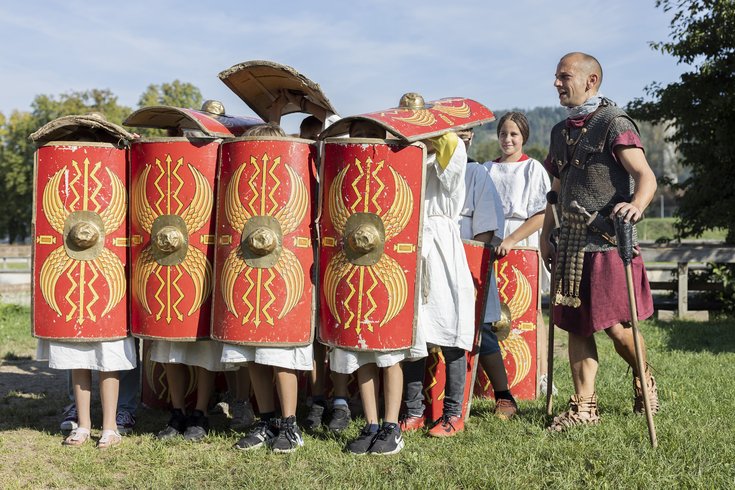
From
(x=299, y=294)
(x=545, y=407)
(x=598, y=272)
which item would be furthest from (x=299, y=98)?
(x=545, y=407)

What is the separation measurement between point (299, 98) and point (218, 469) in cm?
222

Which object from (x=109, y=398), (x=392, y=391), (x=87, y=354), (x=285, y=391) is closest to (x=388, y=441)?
(x=392, y=391)

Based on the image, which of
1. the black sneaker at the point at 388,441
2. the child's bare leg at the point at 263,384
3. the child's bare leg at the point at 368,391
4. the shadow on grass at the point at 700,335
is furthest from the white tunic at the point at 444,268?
the shadow on grass at the point at 700,335

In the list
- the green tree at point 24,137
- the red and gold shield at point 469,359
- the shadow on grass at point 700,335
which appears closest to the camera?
the red and gold shield at point 469,359

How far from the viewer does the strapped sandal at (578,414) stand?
4.30 metres

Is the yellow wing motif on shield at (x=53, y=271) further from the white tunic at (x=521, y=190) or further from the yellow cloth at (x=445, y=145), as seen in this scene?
the white tunic at (x=521, y=190)

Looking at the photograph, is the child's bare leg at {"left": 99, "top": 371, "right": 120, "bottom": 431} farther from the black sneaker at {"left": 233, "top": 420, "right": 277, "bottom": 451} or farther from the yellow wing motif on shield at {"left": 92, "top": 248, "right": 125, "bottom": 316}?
the black sneaker at {"left": 233, "top": 420, "right": 277, "bottom": 451}

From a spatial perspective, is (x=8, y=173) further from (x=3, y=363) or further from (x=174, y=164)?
(x=174, y=164)

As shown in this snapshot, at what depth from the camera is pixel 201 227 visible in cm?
426

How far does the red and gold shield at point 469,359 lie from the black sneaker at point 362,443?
69 centimetres

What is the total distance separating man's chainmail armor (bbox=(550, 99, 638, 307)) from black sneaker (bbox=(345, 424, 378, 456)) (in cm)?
123

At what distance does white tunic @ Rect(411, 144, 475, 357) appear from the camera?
424 cm

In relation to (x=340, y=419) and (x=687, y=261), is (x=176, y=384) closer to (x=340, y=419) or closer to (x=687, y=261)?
(x=340, y=419)

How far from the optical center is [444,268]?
14.0ft
